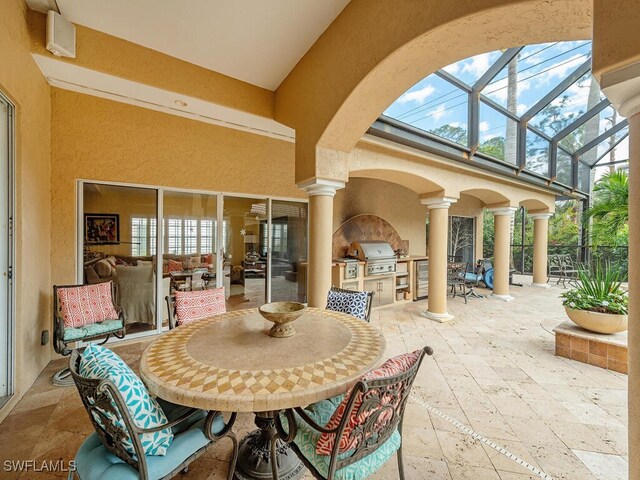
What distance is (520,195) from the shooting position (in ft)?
21.5

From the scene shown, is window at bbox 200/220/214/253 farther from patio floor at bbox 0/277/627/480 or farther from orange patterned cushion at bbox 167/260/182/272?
patio floor at bbox 0/277/627/480

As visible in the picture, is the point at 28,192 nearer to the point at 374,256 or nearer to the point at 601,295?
the point at 374,256

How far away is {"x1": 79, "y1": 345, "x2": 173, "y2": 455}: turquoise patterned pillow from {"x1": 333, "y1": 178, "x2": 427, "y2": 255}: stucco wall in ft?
15.1

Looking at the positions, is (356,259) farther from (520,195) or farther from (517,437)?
(520,195)

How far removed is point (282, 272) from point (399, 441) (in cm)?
379

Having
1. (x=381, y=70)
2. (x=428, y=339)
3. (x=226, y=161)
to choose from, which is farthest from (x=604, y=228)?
(x=226, y=161)

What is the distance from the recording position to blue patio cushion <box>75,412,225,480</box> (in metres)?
1.09

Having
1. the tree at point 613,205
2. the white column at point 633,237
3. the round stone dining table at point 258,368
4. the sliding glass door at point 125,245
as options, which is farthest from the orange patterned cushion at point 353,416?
the tree at point 613,205

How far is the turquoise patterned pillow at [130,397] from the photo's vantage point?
1081 mm

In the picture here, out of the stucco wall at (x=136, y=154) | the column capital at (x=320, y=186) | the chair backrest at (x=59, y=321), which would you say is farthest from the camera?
the stucco wall at (x=136, y=154)

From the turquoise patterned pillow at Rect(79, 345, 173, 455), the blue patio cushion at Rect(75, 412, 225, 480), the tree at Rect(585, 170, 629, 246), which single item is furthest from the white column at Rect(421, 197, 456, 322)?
the turquoise patterned pillow at Rect(79, 345, 173, 455)

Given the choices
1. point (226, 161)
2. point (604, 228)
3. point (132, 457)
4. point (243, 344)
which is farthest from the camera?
point (604, 228)

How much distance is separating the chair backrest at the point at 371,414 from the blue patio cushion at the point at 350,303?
1334mm

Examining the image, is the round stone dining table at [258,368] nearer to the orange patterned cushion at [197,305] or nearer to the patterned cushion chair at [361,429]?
the patterned cushion chair at [361,429]
